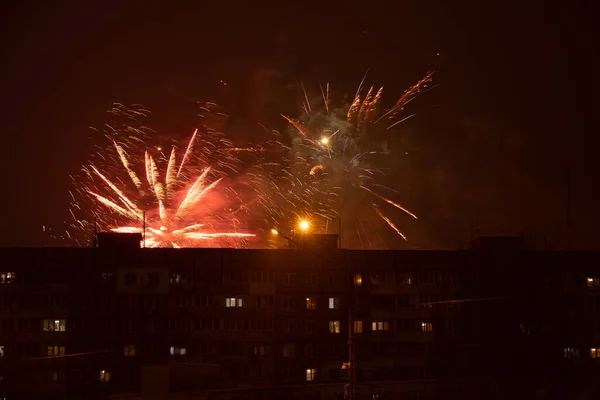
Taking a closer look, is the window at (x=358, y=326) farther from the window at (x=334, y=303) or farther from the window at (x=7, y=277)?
the window at (x=7, y=277)

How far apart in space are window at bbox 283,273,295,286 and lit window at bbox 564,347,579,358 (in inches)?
668

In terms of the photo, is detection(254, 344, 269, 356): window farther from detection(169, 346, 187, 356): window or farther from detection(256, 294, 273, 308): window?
detection(169, 346, 187, 356): window

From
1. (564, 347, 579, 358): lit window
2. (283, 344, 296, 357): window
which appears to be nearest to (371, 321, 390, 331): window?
(283, 344, 296, 357): window

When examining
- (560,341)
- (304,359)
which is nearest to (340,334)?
(304,359)

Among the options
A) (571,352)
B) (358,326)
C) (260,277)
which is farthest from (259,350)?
(571,352)

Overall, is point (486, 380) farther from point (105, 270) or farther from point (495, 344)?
point (105, 270)

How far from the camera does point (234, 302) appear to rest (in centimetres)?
4806

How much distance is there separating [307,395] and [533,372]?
14.0 m

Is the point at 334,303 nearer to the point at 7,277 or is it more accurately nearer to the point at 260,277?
the point at 260,277

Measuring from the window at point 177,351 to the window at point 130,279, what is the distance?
4450mm

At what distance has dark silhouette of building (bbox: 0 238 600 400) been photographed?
46781 mm

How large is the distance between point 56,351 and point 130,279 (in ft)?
19.0

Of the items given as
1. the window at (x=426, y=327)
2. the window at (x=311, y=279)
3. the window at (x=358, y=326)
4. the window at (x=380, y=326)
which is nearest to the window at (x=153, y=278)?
the window at (x=311, y=279)

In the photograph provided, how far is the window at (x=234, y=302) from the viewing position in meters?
48.0
